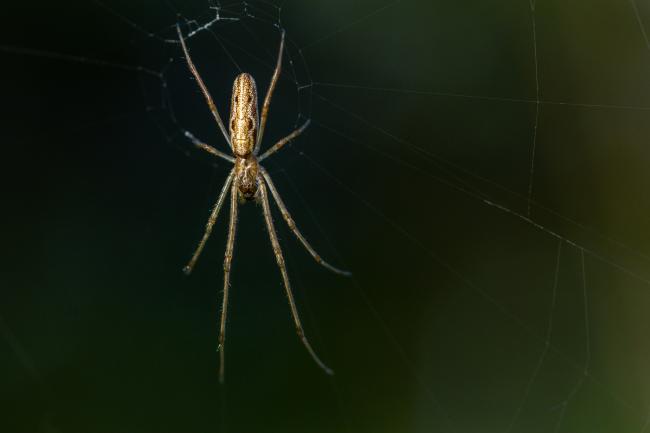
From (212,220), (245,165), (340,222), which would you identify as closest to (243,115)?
(245,165)

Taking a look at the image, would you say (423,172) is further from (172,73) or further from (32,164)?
(32,164)

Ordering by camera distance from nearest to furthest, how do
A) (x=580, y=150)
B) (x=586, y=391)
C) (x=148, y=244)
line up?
(x=586, y=391), (x=580, y=150), (x=148, y=244)

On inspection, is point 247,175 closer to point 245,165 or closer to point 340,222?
point 245,165

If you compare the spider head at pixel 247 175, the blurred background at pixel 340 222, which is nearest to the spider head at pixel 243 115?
the spider head at pixel 247 175

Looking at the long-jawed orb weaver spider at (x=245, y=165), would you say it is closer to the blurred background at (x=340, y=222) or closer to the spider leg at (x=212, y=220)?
the spider leg at (x=212, y=220)

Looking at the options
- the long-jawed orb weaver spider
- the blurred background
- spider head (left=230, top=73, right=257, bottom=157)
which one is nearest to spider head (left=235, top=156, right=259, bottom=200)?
the long-jawed orb weaver spider

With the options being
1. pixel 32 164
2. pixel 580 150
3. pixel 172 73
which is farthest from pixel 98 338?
pixel 580 150

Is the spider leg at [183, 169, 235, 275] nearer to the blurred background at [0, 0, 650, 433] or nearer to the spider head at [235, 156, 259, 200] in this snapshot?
the spider head at [235, 156, 259, 200]
